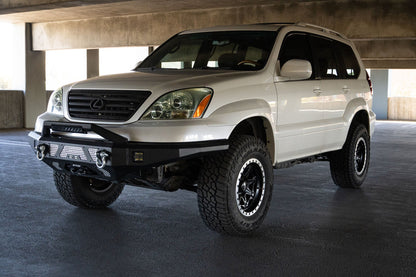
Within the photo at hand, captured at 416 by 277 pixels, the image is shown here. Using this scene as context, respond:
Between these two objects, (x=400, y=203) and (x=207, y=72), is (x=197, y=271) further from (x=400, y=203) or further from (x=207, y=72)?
(x=400, y=203)

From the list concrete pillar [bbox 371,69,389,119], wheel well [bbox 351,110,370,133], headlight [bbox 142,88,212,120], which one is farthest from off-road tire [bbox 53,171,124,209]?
concrete pillar [bbox 371,69,389,119]

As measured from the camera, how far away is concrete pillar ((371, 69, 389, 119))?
119 ft

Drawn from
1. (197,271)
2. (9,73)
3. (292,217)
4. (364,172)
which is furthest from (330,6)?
(9,73)

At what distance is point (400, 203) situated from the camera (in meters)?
6.92

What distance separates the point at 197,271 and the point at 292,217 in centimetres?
208

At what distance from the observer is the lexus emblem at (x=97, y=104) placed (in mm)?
5222

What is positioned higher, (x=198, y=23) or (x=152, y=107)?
(x=198, y=23)

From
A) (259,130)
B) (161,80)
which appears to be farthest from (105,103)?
(259,130)

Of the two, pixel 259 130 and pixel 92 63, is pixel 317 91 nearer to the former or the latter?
pixel 259 130

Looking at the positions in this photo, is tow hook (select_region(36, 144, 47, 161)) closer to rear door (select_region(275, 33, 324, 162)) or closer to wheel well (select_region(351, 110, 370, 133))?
rear door (select_region(275, 33, 324, 162))

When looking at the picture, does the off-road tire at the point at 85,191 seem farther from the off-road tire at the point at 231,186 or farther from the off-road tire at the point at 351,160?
the off-road tire at the point at 351,160

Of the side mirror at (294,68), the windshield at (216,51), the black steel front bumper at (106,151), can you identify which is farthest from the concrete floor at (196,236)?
the windshield at (216,51)

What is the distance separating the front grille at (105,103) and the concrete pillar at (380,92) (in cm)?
3271

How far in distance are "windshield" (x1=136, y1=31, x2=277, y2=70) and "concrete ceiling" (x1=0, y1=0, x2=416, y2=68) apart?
793cm
